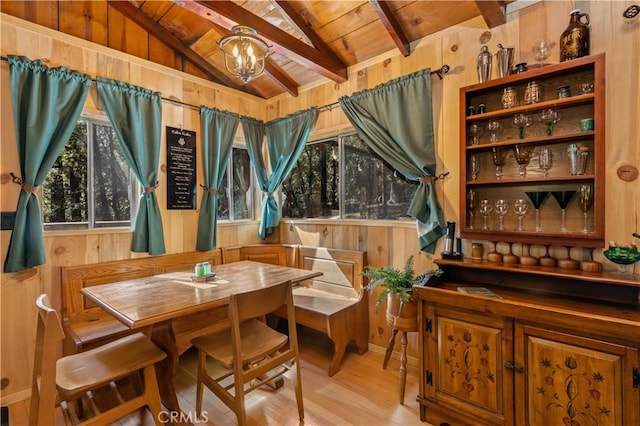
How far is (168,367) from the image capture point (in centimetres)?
197

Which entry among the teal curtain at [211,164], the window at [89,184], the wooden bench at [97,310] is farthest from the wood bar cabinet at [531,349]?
the window at [89,184]

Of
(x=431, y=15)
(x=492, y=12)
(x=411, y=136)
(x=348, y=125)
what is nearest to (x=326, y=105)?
(x=348, y=125)

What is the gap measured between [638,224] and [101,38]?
4.05 meters

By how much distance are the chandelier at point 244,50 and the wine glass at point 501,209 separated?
72.1 inches

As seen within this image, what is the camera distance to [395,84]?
258cm

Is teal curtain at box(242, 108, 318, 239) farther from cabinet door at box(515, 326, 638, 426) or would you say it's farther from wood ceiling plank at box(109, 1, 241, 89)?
cabinet door at box(515, 326, 638, 426)

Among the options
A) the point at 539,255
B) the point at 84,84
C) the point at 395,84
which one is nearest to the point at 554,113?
the point at 539,255

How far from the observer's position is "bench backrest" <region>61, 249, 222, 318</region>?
230 centimetres

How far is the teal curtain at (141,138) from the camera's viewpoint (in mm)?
2521

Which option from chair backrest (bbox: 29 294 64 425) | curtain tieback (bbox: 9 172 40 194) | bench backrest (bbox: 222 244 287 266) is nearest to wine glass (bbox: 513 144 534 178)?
bench backrest (bbox: 222 244 287 266)

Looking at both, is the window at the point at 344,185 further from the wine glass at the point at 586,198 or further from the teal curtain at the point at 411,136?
the wine glass at the point at 586,198

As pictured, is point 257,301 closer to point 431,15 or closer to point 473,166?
point 473,166

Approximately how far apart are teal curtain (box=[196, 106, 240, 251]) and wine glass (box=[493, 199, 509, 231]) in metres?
2.55

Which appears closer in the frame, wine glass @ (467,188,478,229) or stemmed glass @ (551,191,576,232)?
stemmed glass @ (551,191,576,232)
